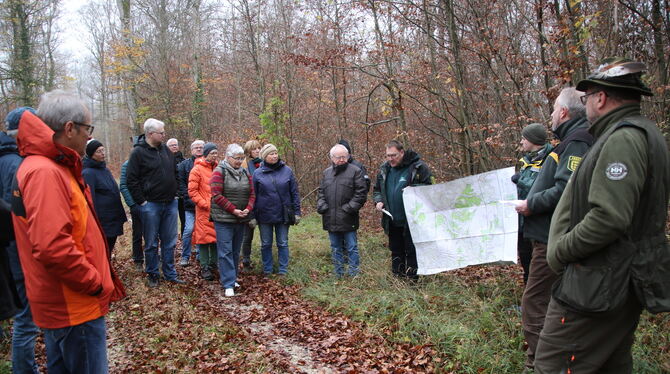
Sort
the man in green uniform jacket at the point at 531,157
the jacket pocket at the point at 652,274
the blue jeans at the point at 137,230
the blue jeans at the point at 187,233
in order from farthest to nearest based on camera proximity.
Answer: the blue jeans at the point at 187,233
the blue jeans at the point at 137,230
the man in green uniform jacket at the point at 531,157
the jacket pocket at the point at 652,274

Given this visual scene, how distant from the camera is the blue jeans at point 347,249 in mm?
7473

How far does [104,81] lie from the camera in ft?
129

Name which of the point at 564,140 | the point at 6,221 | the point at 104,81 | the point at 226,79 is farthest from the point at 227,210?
the point at 104,81

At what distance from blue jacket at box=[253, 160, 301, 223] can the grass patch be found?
1108mm

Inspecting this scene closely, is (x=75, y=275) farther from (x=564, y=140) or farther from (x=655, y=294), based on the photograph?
(x=564, y=140)

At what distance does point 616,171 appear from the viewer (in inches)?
94.7

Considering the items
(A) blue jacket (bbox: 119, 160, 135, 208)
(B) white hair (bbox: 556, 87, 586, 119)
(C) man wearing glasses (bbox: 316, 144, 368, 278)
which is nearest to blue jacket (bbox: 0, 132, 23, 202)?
(A) blue jacket (bbox: 119, 160, 135, 208)

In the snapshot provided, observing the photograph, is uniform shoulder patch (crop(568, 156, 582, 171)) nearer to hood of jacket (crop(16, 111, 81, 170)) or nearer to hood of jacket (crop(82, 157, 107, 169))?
hood of jacket (crop(16, 111, 81, 170))

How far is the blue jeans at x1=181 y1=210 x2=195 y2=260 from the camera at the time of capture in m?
8.98

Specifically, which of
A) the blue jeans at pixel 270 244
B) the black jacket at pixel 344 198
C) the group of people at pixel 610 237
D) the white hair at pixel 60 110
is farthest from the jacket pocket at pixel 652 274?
the blue jeans at pixel 270 244

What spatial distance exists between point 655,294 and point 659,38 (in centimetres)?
658

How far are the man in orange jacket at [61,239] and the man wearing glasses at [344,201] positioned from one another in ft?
15.4

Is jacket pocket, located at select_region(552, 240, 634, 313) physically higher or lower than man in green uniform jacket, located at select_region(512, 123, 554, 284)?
lower

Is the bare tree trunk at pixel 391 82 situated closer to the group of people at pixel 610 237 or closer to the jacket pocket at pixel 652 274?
the group of people at pixel 610 237
